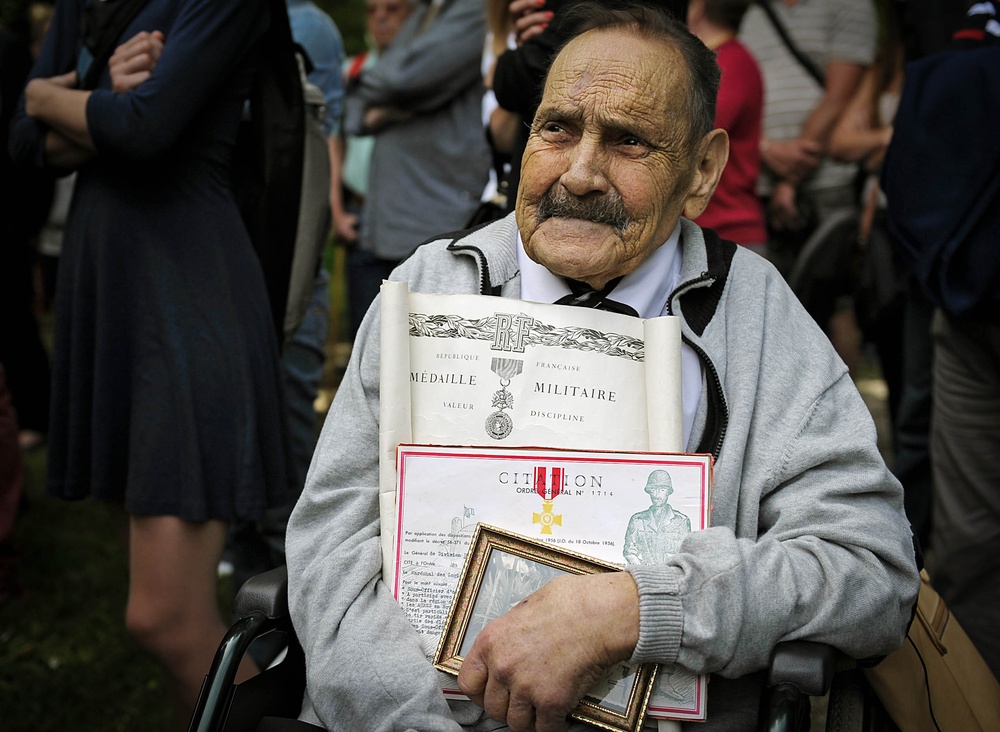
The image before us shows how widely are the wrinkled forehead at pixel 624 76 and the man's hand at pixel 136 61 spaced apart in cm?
107

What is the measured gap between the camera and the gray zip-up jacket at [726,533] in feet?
5.38

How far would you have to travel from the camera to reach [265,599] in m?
1.83

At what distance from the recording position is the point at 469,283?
6.61 ft

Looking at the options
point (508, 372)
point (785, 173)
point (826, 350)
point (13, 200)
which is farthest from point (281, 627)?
point (785, 173)

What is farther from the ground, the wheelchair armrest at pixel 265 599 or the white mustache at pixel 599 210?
the white mustache at pixel 599 210

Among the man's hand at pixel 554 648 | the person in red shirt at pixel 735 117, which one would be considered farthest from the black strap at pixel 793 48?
the man's hand at pixel 554 648

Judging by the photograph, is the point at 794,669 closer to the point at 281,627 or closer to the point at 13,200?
the point at 281,627

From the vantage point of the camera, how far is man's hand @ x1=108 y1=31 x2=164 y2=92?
245 cm

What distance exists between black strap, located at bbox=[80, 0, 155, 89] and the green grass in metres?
1.09

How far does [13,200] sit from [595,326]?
3.21 m

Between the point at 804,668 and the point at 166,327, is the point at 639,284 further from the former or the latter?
the point at 166,327

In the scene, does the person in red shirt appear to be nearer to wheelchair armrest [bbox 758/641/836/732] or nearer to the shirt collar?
the shirt collar

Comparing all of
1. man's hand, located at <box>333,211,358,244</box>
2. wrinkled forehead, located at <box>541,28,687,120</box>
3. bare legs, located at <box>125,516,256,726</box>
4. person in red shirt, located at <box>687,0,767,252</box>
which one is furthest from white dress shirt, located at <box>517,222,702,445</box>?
man's hand, located at <box>333,211,358,244</box>

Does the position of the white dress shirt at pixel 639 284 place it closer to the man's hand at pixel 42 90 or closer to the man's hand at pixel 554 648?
the man's hand at pixel 554 648
